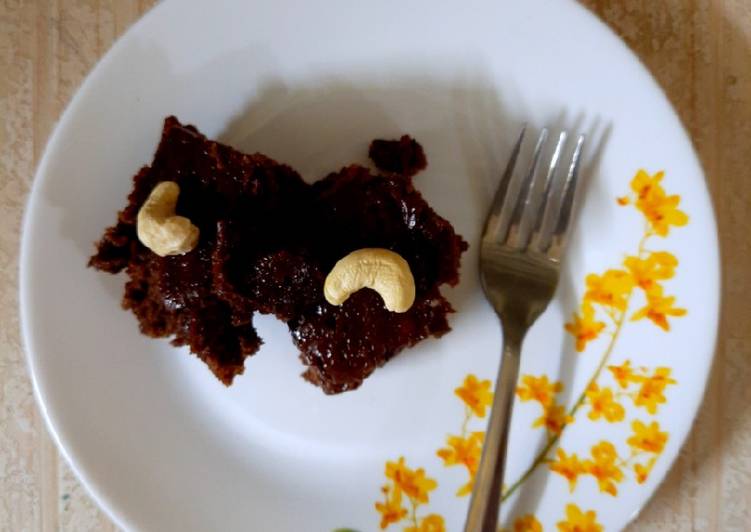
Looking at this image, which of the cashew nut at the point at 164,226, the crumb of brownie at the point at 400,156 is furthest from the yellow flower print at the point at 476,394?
the cashew nut at the point at 164,226

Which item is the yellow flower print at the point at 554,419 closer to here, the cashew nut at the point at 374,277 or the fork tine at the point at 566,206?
the fork tine at the point at 566,206

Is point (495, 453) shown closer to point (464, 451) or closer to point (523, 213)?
point (464, 451)

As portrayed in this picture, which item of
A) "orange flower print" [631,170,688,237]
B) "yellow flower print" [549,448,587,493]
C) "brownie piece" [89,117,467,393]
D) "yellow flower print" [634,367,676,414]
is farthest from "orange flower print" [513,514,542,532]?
"orange flower print" [631,170,688,237]

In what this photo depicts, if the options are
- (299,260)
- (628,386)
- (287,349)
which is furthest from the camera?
(287,349)

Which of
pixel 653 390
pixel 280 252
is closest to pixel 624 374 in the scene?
pixel 653 390

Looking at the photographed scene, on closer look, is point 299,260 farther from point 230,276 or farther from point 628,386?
point 628,386

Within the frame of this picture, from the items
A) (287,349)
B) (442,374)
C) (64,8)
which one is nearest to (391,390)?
(442,374)
